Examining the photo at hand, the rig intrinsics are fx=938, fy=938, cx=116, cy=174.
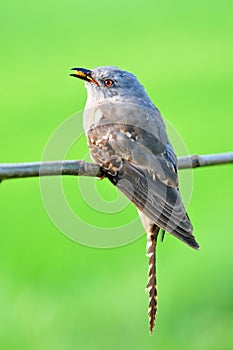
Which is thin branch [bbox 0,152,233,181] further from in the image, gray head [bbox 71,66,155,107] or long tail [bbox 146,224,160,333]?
gray head [bbox 71,66,155,107]

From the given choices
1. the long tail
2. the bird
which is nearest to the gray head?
the bird

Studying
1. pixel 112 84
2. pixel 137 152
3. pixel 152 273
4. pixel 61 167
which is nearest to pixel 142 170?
pixel 137 152

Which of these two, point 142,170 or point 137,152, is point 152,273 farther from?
point 137,152

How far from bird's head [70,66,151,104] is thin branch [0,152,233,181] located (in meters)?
1.23

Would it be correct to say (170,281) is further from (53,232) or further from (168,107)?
(168,107)

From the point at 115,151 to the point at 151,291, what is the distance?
1052 mm

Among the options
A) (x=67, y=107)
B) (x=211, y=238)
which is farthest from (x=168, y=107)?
(x=211, y=238)

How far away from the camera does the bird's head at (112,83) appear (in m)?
6.07

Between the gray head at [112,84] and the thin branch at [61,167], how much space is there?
121 cm

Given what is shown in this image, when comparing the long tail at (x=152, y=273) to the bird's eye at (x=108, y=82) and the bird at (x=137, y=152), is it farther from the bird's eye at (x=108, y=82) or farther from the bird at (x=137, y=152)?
the bird's eye at (x=108, y=82)

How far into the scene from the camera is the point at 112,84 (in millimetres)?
6098

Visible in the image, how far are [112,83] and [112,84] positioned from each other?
1cm

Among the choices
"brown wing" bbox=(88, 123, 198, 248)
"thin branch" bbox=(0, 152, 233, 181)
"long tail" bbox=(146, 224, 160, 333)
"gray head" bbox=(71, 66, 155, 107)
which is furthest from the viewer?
"gray head" bbox=(71, 66, 155, 107)

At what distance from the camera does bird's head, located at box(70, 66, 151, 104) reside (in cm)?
607
